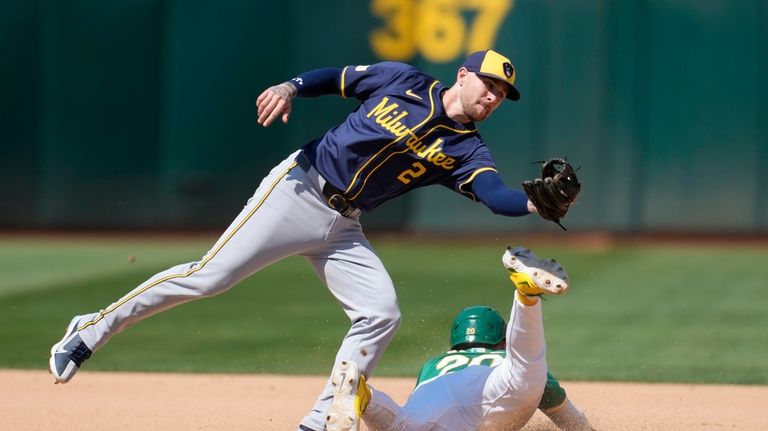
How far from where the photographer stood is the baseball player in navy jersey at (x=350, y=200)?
4.81 m

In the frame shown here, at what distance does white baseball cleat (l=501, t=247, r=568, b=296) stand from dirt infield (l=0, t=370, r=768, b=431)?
144 centimetres

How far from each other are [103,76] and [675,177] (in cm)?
628

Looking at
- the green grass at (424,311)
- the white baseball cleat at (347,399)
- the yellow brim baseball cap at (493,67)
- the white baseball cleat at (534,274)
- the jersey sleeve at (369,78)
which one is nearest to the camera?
the white baseball cleat at (534,274)

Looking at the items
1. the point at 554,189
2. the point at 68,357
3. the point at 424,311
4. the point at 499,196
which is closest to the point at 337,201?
the point at 499,196

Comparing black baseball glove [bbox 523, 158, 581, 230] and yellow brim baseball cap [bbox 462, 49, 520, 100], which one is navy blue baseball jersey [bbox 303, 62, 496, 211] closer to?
yellow brim baseball cap [bbox 462, 49, 520, 100]

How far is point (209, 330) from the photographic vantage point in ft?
27.3

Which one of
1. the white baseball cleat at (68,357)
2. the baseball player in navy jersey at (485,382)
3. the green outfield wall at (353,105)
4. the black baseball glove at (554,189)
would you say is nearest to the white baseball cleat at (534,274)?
the baseball player in navy jersey at (485,382)

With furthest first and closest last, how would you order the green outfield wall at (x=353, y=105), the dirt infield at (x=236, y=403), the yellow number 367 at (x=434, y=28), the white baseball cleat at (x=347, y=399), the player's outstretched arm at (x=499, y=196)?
the yellow number 367 at (x=434, y=28)
the green outfield wall at (x=353, y=105)
the dirt infield at (x=236, y=403)
the player's outstretched arm at (x=499, y=196)
the white baseball cleat at (x=347, y=399)

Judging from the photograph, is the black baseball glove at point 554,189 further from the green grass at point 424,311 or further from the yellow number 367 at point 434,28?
the yellow number 367 at point 434,28

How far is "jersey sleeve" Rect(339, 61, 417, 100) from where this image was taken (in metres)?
5.13

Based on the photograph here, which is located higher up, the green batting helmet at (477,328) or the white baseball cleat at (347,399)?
the white baseball cleat at (347,399)

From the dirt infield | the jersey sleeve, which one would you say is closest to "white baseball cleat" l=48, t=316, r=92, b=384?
the dirt infield

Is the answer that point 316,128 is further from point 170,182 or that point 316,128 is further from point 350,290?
point 350,290

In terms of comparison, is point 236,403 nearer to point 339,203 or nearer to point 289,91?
point 339,203
